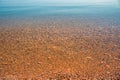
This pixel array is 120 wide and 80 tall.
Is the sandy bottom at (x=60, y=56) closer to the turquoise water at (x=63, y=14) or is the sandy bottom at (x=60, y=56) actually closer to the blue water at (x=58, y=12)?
the turquoise water at (x=63, y=14)

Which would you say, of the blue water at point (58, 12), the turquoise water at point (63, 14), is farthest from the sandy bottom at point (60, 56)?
the blue water at point (58, 12)

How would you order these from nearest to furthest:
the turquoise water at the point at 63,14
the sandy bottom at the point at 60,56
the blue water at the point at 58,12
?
the sandy bottom at the point at 60,56, the turquoise water at the point at 63,14, the blue water at the point at 58,12

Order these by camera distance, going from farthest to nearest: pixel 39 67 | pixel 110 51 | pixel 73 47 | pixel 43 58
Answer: pixel 73 47, pixel 110 51, pixel 43 58, pixel 39 67

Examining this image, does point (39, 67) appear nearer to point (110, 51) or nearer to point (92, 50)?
point (92, 50)

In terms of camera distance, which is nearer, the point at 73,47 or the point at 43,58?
the point at 43,58

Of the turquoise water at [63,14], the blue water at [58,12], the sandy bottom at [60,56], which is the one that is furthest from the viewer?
the blue water at [58,12]

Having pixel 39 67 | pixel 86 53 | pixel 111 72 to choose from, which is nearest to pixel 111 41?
pixel 86 53

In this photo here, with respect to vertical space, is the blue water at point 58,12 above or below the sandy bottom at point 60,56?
above

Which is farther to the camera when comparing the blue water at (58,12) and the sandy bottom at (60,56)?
the blue water at (58,12)
